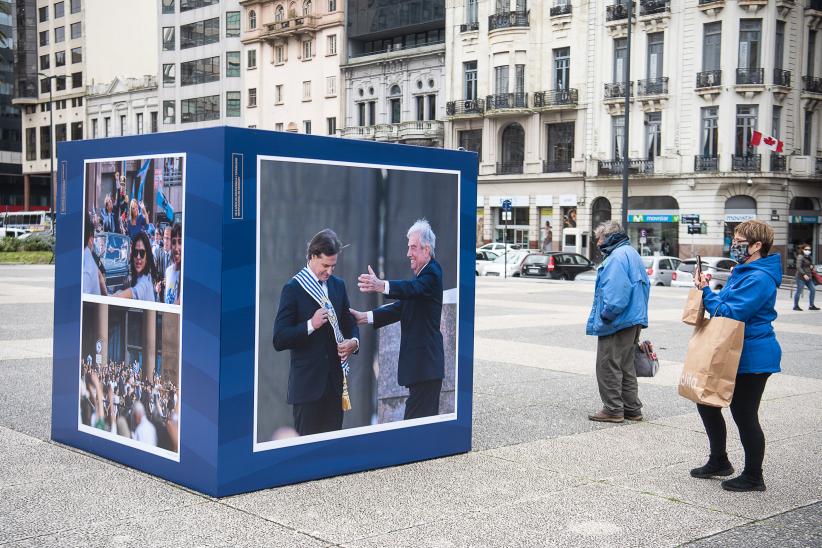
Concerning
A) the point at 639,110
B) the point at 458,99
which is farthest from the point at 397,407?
the point at 458,99

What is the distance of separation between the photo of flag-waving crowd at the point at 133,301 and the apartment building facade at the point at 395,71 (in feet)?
174

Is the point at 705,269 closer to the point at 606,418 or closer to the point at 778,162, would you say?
the point at 778,162

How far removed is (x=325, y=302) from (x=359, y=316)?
309 mm

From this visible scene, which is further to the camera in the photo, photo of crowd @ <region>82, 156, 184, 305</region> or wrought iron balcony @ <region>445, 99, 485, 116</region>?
wrought iron balcony @ <region>445, 99, 485, 116</region>

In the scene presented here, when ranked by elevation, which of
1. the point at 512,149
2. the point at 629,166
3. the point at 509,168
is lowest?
the point at 629,166

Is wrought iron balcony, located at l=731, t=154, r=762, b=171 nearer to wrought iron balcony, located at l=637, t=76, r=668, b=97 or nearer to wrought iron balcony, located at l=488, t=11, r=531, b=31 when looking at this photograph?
wrought iron balcony, located at l=637, t=76, r=668, b=97

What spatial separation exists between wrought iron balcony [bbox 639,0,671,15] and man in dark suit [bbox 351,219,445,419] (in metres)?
45.7

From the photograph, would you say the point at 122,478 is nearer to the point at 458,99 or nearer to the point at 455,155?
Answer: the point at 455,155

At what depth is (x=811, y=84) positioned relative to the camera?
47.9m

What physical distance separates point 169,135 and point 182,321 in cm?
114

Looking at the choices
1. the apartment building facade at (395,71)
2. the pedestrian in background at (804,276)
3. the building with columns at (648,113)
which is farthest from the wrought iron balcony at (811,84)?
the pedestrian in background at (804,276)

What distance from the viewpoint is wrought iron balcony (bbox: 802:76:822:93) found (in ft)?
157

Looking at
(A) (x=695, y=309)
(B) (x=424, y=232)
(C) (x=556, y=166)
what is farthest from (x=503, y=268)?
(A) (x=695, y=309)

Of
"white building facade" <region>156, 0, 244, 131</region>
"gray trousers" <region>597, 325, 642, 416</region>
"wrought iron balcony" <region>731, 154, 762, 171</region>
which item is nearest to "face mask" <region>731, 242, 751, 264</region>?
"gray trousers" <region>597, 325, 642, 416</region>
